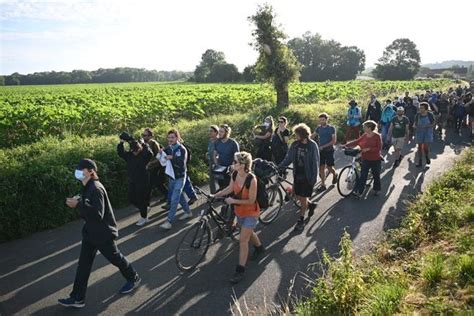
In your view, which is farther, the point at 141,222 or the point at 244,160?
the point at 141,222

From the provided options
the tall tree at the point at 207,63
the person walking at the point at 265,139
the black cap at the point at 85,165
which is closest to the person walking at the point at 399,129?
the person walking at the point at 265,139

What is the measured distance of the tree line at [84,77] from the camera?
291 ft

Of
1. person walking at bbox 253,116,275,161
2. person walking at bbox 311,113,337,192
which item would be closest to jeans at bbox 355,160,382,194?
person walking at bbox 311,113,337,192

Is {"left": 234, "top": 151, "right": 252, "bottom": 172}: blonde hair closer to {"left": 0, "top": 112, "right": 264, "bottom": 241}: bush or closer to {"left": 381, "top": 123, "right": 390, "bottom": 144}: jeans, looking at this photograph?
{"left": 0, "top": 112, "right": 264, "bottom": 241}: bush

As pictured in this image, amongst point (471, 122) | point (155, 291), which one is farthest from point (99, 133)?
point (471, 122)

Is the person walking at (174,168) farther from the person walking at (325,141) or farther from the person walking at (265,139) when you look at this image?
the person walking at (325,141)

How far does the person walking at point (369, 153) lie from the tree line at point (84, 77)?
94.3m

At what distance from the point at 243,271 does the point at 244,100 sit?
765 inches

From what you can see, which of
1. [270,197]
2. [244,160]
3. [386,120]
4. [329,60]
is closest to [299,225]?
[270,197]

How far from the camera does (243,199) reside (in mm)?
5418

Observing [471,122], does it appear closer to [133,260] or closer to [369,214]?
[369,214]

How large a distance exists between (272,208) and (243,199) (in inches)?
128

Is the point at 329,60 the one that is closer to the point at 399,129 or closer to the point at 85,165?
the point at 399,129

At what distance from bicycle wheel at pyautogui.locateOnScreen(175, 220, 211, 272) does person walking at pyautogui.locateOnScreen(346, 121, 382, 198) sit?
460 centimetres
